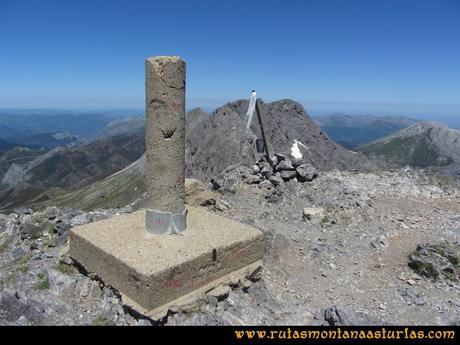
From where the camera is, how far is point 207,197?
1587 centimetres

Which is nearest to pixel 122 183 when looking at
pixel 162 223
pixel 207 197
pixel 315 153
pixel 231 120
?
pixel 231 120

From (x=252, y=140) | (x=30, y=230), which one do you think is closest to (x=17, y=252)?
(x=30, y=230)

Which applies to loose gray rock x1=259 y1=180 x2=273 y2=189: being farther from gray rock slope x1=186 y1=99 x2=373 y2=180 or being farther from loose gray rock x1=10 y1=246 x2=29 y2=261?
gray rock slope x1=186 y1=99 x2=373 y2=180

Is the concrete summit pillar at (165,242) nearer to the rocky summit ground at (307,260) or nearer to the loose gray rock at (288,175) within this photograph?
the rocky summit ground at (307,260)

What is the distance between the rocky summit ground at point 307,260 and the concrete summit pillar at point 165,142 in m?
2.35

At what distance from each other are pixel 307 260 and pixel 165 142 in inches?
249

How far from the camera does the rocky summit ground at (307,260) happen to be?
902 centimetres

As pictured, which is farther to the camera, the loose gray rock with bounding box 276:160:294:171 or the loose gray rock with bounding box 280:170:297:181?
the loose gray rock with bounding box 276:160:294:171

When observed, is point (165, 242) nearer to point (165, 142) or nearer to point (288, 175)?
point (165, 142)

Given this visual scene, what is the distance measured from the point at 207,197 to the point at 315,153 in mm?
22310

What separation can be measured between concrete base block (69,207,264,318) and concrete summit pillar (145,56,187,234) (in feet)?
1.89

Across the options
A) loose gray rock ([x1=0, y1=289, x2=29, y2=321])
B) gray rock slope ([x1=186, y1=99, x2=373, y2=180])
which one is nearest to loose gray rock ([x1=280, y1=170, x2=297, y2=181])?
loose gray rock ([x1=0, y1=289, x2=29, y2=321])

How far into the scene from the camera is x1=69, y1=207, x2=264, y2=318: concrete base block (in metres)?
A: 8.36
